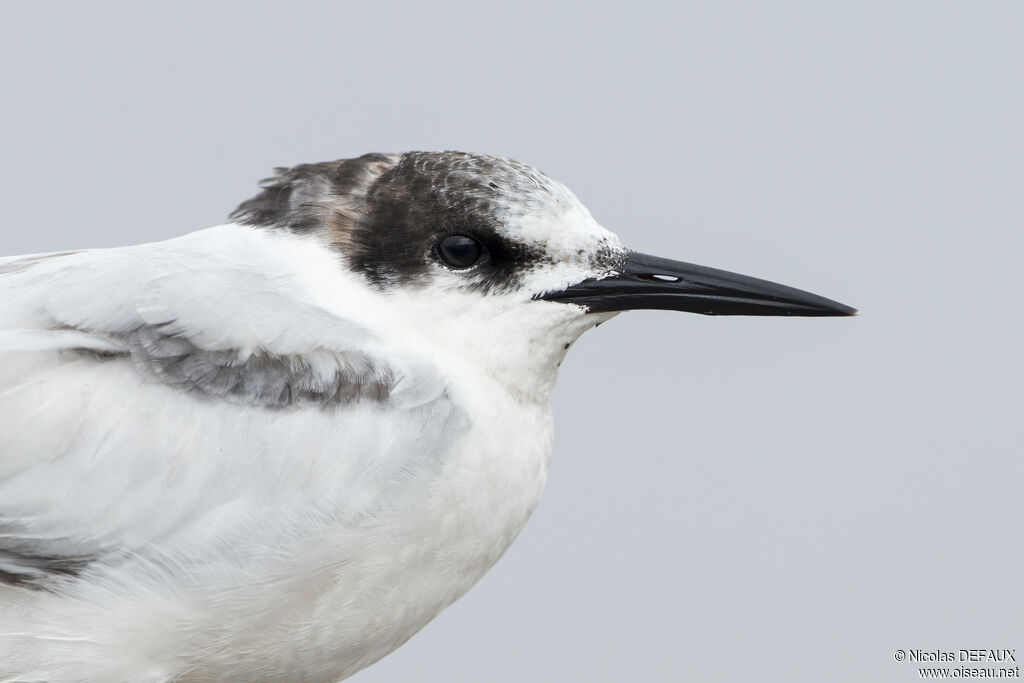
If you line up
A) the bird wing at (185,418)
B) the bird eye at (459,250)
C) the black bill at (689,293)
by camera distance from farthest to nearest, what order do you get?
the black bill at (689,293) < the bird eye at (459,250) < the bird wing at (185,418)

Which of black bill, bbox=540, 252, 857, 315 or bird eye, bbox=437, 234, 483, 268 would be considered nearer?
bird eye, bbox=437, 234, 483, 268

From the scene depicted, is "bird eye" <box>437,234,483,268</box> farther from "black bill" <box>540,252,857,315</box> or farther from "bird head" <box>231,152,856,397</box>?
"black bill" <box>540,252,857,315</box>

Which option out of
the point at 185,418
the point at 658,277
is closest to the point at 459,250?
the point at 658,277

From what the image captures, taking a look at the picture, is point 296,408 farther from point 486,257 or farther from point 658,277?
point 658,277

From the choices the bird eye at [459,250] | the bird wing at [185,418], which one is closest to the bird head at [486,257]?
the bird eye at [459,250]

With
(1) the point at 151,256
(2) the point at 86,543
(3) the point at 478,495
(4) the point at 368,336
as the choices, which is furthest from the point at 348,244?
(2) the point at 86,543

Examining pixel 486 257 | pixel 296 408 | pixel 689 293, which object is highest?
pixel 486 257

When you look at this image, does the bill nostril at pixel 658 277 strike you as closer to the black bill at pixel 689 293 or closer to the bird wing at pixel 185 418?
the black bill at pixel 689 293

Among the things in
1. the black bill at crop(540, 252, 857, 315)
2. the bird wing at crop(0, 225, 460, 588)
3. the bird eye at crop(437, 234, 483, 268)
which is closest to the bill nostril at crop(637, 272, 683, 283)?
the black bill at crop(540, 252, 857, 315)
